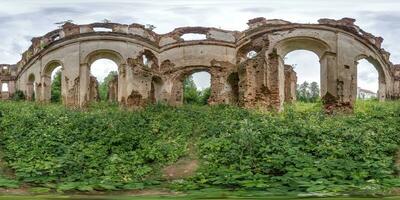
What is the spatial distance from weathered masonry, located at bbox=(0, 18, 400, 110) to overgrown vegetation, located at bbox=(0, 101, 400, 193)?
403 cm

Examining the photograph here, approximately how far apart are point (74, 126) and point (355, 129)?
7.29m

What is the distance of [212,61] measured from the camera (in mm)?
25531

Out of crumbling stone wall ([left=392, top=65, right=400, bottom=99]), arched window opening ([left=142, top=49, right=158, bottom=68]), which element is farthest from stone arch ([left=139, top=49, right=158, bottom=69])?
crumbling stone wall ([left=392, top=65, right=400, bottom=99])

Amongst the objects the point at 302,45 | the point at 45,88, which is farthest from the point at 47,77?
the point at 302,45

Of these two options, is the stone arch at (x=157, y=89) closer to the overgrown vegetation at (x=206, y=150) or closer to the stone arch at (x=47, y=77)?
the stone arch at (x=47, y=77)

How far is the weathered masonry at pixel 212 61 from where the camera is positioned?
19.3 meters

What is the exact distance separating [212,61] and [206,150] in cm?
1438

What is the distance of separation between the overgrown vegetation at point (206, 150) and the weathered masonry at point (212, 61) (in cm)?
403

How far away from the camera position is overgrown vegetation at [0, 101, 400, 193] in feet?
27.7

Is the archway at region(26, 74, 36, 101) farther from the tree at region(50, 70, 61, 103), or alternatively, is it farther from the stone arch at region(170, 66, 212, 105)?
the stone arch at region(170, 66, 212, 105)

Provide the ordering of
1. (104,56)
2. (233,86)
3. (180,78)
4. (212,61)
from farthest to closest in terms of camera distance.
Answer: (180,78)
(212,61)
(104,56)
(233,86)

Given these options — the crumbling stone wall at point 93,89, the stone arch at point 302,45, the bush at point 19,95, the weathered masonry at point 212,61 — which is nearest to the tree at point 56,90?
the bush at point 19,95

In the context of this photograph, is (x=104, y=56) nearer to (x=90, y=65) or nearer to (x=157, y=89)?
(x=90, y=65)

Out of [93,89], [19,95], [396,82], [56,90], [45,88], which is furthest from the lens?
[56,90]
